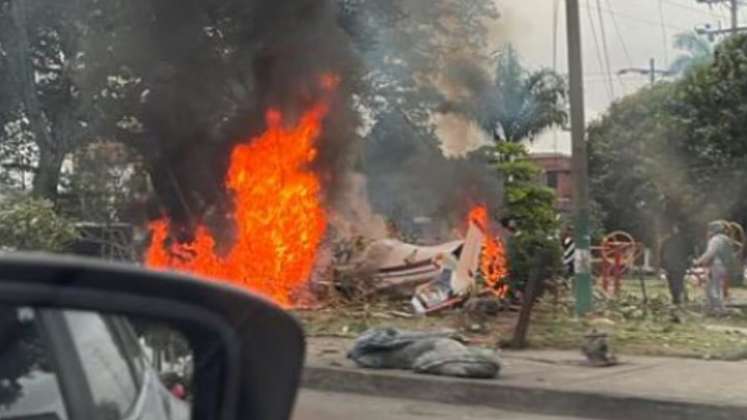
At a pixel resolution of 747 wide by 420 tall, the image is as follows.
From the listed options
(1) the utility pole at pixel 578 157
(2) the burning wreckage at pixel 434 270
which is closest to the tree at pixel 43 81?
(2) the burning wreckage at pixel 434 270

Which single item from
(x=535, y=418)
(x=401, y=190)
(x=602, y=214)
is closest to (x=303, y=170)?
(x=401, y=190)

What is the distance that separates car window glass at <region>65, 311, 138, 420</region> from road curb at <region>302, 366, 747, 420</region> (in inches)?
296

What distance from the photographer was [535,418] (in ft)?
31.8

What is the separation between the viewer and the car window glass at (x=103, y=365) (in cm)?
191

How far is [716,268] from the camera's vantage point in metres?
17.8

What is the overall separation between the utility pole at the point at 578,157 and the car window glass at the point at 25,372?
45.9 ft

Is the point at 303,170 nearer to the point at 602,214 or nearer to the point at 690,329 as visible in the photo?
the point at 690,329

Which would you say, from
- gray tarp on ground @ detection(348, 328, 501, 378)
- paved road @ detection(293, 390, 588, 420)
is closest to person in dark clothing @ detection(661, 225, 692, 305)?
gray tarp on ground @ detection(348, 328, 501, 378)

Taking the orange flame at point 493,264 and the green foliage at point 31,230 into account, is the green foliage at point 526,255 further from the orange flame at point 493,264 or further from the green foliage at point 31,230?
the green foliage at point 31,230

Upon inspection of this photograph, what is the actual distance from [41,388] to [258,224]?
712 inches

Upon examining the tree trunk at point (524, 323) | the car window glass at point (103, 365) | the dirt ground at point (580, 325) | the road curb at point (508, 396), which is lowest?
the road curb at point (508, 396)

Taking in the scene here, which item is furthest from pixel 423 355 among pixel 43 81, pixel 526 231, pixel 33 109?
pixel 43 81

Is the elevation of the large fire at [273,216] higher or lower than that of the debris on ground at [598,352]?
higher

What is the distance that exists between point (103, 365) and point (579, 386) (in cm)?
844
